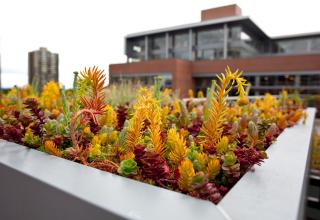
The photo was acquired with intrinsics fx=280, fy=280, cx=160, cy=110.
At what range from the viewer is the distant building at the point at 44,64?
3.37m

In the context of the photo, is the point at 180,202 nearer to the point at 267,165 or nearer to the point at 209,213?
the point at 209,213

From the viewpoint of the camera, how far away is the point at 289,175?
2.82 ft

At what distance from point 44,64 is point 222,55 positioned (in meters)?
28.8

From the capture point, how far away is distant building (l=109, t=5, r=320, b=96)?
2025 cm

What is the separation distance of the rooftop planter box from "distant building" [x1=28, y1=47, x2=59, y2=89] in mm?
2612

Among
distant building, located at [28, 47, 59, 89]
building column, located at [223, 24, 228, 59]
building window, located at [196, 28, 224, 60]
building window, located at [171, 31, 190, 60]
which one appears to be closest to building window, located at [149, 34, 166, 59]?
building window, located at [171, 31, 190, 60]

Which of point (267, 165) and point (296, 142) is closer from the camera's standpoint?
point (267, 165)

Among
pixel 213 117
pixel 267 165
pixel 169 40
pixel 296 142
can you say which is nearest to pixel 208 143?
pixel 213 117

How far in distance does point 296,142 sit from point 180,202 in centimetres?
105

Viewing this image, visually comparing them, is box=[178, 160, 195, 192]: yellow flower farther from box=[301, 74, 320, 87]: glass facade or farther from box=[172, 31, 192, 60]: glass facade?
box=[172, 31, 192, 60]: glass facade

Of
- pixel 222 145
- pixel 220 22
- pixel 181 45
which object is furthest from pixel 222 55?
pixel 222 145

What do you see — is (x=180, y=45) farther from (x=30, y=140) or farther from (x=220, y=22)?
(x=30, y=140)

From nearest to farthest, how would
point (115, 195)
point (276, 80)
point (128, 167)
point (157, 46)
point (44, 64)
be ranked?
point (115, 195), point (128, 167), point (44, 64), point (276, 80), point (157, 46)

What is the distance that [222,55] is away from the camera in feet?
100
